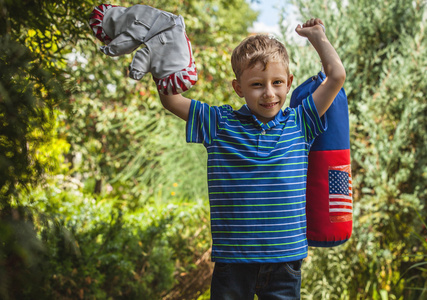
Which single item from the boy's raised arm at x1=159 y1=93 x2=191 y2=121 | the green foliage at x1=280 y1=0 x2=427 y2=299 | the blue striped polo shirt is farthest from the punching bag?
the green foliage at x1=280 y1=0 x2=427 y2=299

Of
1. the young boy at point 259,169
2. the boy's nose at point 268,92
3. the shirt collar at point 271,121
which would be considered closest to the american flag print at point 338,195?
the young boy at point 259,169

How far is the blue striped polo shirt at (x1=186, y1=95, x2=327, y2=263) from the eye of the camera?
59.7 inches

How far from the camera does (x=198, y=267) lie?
344 centimetres

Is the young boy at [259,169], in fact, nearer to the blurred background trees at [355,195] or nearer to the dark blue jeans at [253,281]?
the dark blue jeans at [253,281]

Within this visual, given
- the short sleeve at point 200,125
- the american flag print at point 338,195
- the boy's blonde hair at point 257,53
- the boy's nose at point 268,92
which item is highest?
the boy's blonde hair at point 257,53

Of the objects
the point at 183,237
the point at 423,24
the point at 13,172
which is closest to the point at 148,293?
the point at 183,237

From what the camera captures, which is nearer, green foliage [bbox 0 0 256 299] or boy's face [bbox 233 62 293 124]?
green foliage [bbox 0 0 256 299]

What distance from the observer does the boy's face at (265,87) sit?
159 centimetres

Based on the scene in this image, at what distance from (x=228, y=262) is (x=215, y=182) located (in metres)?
0.28

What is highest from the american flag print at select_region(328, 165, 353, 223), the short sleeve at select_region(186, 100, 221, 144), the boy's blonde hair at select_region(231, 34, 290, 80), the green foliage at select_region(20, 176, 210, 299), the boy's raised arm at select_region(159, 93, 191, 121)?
the boy's blonde hair at select_region(231, 34, 290, 80)

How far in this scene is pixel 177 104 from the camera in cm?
160

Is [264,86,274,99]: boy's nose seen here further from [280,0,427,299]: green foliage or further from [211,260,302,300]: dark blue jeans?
[280,0,427,299]: green foliage

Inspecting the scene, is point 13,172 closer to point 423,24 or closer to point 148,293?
point 148,293

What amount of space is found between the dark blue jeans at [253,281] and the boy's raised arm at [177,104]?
0.57 m
